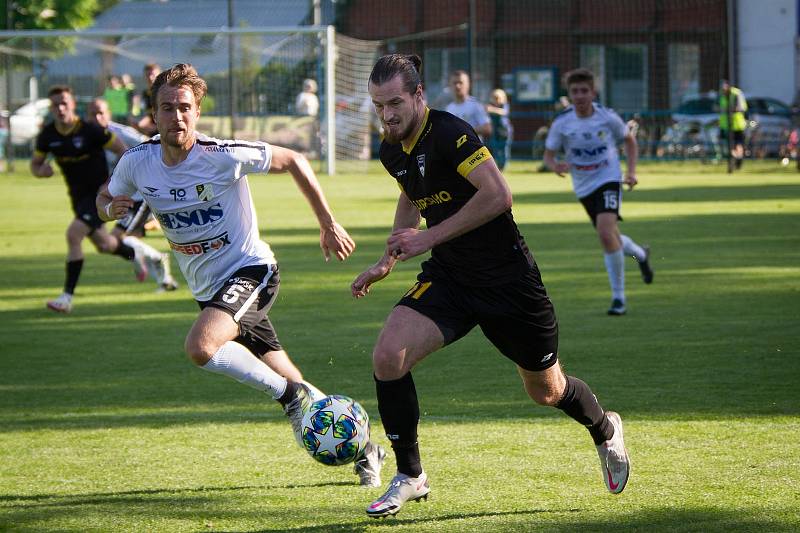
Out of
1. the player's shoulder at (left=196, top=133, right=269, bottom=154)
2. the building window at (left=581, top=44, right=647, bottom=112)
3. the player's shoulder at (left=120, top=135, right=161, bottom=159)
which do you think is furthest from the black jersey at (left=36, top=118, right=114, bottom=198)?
the building window at (left=581, top=44, right=647, bottom=112)

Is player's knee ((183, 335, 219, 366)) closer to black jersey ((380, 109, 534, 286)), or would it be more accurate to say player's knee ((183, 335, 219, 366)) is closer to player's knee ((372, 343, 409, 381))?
player's knee ((372, 343, 409, 381))

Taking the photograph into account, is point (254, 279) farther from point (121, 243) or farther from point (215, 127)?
point (215, 127)

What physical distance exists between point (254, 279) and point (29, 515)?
157 cm

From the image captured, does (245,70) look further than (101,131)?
Yes

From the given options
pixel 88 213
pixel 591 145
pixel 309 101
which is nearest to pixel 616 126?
pixel 591 145

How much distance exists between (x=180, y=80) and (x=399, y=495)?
231 centimetres

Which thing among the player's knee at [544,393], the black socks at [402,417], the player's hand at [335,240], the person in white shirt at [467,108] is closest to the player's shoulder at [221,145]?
the player's hand at [335,240]

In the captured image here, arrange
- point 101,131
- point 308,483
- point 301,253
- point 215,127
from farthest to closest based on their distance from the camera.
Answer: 1. point 215,127
2. point 301,253
3. point 101,131
4. point 308,483

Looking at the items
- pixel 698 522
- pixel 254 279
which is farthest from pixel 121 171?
pixel 698 522

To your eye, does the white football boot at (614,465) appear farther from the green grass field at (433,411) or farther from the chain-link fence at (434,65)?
the chain-link fence at (434,65)

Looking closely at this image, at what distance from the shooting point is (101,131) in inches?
506

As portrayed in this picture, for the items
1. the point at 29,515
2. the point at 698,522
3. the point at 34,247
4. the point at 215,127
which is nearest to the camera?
the point at 698,522

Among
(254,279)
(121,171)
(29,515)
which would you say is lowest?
(29,515)

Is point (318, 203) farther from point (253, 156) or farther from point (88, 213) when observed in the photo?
Result: point (88, 213)
